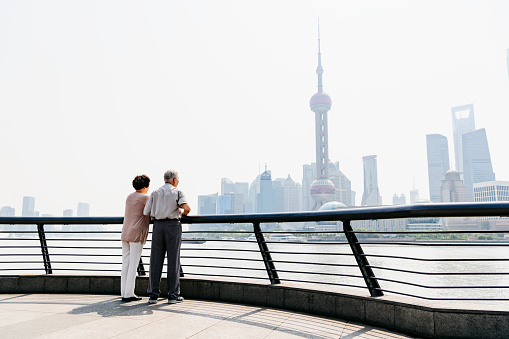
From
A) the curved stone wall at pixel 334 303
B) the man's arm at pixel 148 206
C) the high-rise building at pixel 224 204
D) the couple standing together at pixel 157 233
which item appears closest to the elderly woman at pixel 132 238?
the couple standing together at pixel 157 233

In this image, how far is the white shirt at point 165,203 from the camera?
4770 millimetres

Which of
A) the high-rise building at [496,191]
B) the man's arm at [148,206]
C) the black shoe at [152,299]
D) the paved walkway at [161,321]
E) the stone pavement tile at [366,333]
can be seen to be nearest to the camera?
the stone pavement tile at [366,333]

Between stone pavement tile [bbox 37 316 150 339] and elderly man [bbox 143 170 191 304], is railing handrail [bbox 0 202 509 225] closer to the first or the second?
elderly man [bbox 143 170 191 304]

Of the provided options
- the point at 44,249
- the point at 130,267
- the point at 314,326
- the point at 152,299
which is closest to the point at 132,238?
the point at 130,267

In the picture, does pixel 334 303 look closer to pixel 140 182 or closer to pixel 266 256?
pixel 266 256

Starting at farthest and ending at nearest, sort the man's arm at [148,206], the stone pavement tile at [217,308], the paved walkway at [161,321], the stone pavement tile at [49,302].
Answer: the man's arm at [148,206], the stone pavement tile at [49,302], the stone pavement tile at [217,308], the paved walkway at [161,321]

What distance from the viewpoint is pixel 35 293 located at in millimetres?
5629

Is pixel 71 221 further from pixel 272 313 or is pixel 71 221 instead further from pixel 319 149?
pixel 319 149

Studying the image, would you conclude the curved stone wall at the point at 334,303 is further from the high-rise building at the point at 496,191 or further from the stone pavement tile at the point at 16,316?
the high-rise building at the point at 496,191

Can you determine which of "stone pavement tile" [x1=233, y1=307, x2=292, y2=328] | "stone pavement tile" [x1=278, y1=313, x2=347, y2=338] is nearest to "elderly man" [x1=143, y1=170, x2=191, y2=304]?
"stone pavement tile" [x1=233, y1=307, x2=292, y2=328]

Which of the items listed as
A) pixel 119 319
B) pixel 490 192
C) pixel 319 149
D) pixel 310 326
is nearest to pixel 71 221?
pixel 119 319

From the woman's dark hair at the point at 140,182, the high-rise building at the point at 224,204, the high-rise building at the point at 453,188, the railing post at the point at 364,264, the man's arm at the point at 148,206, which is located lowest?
the railing post at the point at 364,264

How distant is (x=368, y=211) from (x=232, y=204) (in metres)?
186

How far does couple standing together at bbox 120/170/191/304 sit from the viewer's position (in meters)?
4.76
